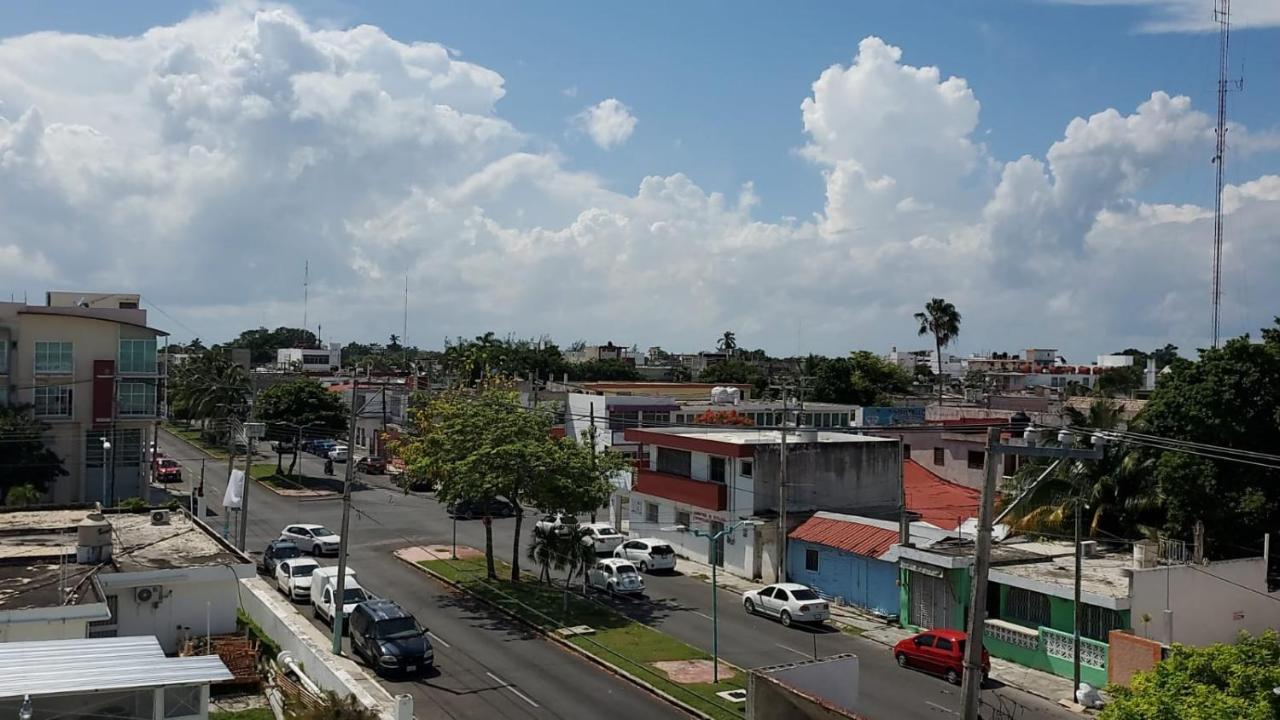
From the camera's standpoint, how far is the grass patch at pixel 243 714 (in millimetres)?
21766

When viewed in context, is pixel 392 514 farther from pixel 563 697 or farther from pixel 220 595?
pixel 563 697

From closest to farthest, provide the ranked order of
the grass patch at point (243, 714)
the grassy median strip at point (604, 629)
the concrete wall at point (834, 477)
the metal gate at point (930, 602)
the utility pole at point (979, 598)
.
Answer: the utility pole at point (979, 598), the grass patch at point (243, 714), the grassy median strip at point (604, 629), the metal gate at point (930, 602), the concrete wall at point (834, 477)

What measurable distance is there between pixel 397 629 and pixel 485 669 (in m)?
2.73

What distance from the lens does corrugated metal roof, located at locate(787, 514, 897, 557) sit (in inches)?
1480

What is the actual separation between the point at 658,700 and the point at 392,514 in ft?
113

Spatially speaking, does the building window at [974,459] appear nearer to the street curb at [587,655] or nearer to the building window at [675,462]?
the building window at [675,462]

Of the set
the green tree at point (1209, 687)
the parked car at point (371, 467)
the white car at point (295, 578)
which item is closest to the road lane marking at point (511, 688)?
the white car at point (295, 578)

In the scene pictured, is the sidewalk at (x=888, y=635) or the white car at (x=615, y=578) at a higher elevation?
the white car at (x=615, y=578)

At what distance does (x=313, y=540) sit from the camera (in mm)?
45125

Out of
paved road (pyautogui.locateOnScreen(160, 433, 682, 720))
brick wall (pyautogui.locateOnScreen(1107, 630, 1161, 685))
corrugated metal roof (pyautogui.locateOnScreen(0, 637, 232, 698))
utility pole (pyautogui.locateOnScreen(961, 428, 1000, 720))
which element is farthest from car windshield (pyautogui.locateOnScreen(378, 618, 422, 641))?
brick wall (pyautogui.locateOnScreen(1107, 630, 1161, 685))

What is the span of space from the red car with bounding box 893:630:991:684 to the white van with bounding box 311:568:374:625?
16.9 meters

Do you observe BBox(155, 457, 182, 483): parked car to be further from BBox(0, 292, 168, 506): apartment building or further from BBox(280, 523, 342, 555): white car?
BBox(280, 523, 342, 555): white car

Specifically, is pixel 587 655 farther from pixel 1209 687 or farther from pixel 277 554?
pixel 277 554

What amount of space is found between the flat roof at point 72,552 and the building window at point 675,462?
2142 centimetres
